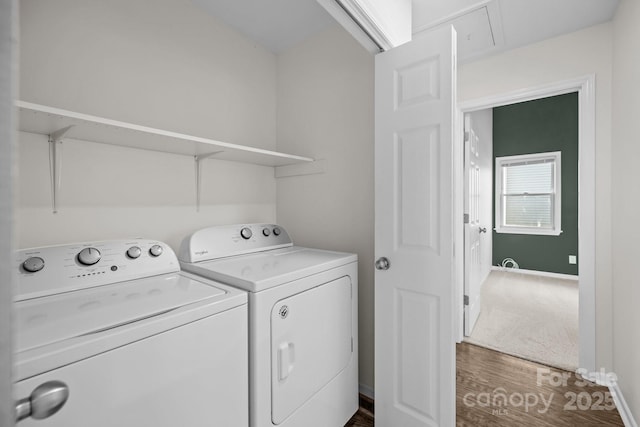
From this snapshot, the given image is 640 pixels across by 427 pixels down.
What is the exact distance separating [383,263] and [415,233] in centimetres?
24

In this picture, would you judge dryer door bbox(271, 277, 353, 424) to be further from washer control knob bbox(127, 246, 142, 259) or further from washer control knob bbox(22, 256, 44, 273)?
washer control knob bbox(22, 256, 44, 273)

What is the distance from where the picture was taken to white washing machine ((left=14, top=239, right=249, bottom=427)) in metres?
0.69

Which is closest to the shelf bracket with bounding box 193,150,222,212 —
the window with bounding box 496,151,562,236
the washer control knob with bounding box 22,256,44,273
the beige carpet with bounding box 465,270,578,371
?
the washer control knob with bounding box 22,256,44,273

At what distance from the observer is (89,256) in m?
1.15

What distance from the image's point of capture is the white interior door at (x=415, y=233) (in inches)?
51.9

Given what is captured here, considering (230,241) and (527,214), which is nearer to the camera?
(230,241)

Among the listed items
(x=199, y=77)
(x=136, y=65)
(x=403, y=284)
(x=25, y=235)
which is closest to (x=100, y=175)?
(x=25, y=235)

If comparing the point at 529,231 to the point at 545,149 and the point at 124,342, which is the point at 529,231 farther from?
the point at 124,342

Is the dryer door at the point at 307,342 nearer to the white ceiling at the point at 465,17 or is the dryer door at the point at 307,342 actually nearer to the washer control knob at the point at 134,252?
the washer control knob at the point at 134,252

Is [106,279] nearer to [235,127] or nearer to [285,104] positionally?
[235,127]

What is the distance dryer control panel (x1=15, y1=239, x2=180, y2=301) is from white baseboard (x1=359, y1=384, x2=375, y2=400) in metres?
1.42

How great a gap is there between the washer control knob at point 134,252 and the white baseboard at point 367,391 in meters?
1.59

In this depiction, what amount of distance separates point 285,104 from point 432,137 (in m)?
1.37

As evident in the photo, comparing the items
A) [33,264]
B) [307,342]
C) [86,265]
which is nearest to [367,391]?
[307,342]
